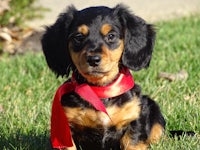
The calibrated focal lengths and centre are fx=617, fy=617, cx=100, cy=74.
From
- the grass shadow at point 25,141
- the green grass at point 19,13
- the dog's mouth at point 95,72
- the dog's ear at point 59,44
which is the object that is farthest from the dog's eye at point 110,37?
the green grass at point 19,13

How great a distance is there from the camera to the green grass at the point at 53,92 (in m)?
4.69

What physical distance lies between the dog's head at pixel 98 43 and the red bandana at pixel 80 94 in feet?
0.26

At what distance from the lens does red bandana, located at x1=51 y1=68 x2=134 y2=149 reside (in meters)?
4.11

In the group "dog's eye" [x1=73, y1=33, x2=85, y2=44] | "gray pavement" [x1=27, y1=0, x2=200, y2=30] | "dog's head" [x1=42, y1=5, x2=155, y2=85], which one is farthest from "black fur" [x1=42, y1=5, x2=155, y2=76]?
"gray pavement" [x1=27, y1=0, x2=200, y2=30]

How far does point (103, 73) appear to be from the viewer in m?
4.07

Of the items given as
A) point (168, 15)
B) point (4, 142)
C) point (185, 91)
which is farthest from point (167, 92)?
point (168, 15)

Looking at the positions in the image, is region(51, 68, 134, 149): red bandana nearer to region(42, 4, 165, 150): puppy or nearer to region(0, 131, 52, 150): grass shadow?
region(42, 4, 165, 150): puppy

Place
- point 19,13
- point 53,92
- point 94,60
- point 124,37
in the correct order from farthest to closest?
point 19,13
point 53,92
point 124,37
point 94,60

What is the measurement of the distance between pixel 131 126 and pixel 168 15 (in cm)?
742

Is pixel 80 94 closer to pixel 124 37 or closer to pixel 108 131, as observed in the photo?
pixel 108 131

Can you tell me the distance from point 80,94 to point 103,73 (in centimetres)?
23

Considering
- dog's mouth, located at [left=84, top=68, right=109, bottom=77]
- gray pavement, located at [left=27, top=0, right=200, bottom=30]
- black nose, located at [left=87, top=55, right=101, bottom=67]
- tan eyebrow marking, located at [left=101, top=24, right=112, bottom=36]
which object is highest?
tan eyebrow marking, located at [left=101, top=24, right=112, bottom=36]

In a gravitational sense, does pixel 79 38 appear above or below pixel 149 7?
above

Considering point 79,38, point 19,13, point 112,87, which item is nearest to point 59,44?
point 79,38
